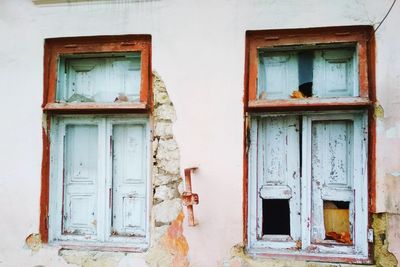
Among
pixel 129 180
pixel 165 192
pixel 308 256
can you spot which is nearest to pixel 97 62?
pixel 129 180

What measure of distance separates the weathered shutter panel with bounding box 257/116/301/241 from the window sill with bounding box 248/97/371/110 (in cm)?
20

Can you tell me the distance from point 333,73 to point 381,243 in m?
1.36

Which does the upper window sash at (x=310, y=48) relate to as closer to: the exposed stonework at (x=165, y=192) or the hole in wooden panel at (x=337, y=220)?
the exposed stonework at (x=165, y=192)

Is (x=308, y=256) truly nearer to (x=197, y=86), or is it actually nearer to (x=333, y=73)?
(x=333, y=73)

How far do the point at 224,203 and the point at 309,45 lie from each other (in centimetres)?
143

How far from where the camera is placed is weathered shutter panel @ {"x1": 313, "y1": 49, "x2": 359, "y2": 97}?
11.3ft

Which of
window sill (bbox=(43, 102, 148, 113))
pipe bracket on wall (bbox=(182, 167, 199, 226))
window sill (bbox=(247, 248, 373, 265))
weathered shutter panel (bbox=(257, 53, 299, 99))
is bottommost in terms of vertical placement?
window sill (bbox=(247, 248, 373, 265))

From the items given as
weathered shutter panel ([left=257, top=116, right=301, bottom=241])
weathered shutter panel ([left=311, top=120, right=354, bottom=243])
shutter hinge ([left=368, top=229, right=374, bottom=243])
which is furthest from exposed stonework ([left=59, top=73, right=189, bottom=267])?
shutter hinge ([left=368, top=229, right=374, bottom=243])

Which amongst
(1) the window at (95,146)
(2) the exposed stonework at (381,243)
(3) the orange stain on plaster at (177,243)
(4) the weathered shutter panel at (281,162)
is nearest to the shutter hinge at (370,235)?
(2) the exposed stonework at (381,243)

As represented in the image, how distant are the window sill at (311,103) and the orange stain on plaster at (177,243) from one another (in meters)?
1.09

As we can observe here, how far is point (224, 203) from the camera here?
3.40 meters

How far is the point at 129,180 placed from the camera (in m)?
3.74

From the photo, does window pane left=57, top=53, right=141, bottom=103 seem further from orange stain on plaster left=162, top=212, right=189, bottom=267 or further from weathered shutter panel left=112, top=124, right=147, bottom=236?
orange stain on plaster left=162, top=212, right=189, bottom=267

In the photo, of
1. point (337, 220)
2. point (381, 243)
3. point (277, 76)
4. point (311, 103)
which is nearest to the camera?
point (381, 243)
